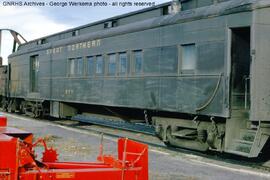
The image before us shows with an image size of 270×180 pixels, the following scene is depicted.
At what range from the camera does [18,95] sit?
74.5 feet

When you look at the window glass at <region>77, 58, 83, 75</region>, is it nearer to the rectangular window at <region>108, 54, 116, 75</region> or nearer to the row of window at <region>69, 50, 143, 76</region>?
the row of window at <region>69, 50, 143, 76</region>

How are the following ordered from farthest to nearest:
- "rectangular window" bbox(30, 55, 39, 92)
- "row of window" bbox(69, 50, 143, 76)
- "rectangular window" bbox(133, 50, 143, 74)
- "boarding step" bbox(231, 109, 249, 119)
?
"rectangular window" bbox(30, 55, 39, 92) < "row of window" bbox(69, 50, 143, 76) < "rectangular window" bbox(133, 50, 143, 74) < "boarding step" bbox(231, 109, 249, 119)

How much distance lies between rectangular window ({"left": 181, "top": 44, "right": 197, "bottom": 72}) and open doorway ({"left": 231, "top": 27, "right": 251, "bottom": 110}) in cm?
118

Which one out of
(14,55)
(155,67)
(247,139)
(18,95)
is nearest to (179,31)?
(155,67)

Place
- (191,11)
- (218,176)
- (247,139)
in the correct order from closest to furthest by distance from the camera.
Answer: (218,176) < (247,139) < (191,11)

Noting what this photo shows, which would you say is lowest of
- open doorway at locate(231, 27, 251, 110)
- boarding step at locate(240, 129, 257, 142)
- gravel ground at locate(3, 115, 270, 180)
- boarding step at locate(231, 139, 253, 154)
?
gravel ground at locate(3, 115, 270, 180)

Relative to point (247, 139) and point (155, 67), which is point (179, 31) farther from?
point (247, 139)

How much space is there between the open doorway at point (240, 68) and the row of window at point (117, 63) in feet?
3.87

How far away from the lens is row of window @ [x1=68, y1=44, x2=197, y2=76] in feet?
33.8

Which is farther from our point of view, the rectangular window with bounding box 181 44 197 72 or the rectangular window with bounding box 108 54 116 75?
the rectangular window with bounding box 108 54 116 75

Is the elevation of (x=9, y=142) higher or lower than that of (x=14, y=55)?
lower

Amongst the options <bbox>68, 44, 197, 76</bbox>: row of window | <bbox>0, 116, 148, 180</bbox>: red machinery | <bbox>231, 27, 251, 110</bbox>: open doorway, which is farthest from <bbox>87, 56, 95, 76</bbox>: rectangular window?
<bbox>0, 116, 148, 180</bbox>: red machinery

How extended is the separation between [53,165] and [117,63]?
8.49 m

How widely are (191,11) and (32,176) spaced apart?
23.8 feet
